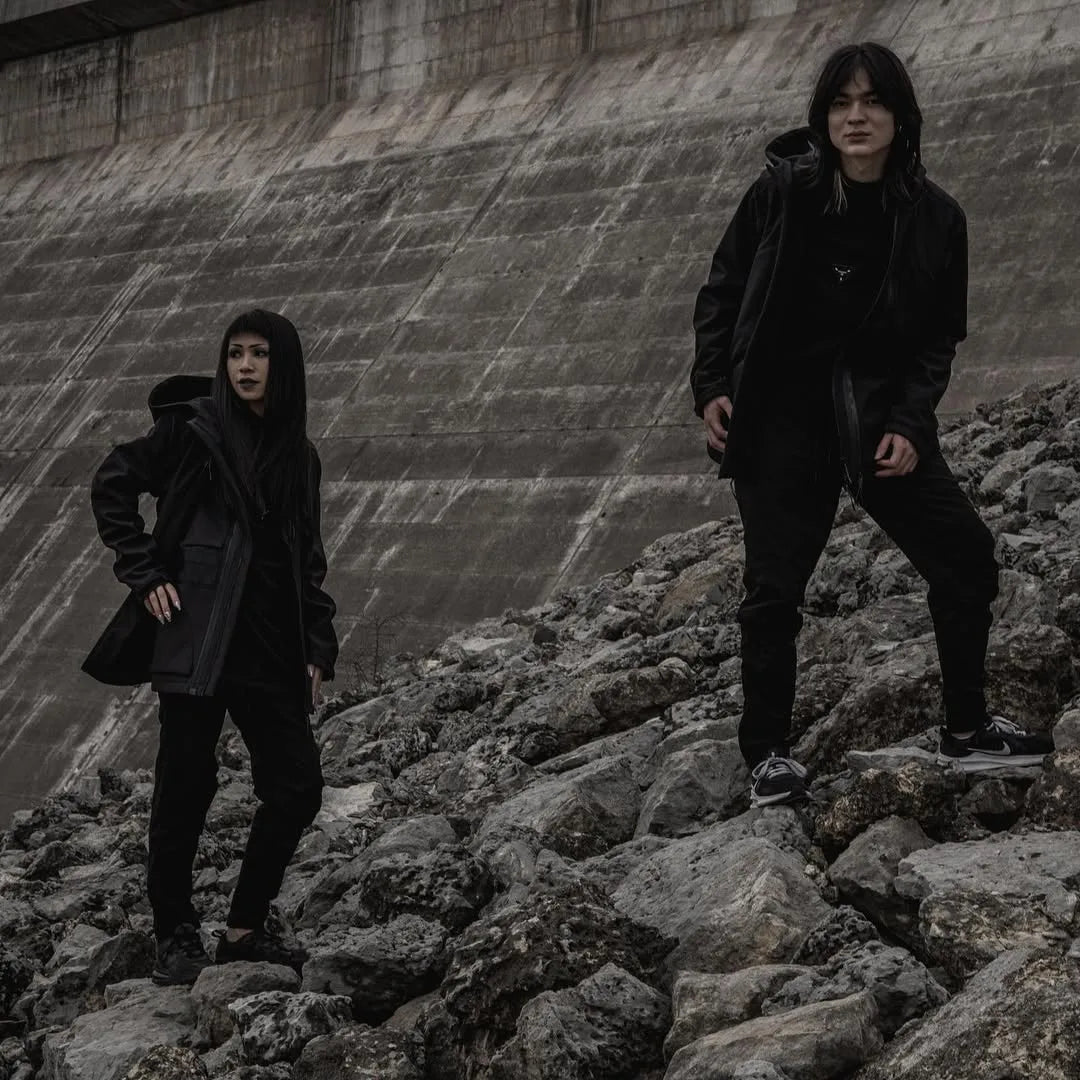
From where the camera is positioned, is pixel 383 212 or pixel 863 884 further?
pixel 383 212

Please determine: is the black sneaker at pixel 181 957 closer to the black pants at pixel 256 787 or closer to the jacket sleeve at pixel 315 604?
the black pants at pixel 256 787

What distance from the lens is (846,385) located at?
3.61 metres

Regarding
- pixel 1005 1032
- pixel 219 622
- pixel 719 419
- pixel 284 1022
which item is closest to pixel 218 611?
pixel 219 622

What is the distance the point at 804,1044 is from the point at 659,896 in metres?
0.86

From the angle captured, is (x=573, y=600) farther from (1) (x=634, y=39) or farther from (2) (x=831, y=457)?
(1) (x=634, y=39)

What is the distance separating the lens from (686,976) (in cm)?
296

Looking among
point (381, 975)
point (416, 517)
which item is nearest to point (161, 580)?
point (381, 975)

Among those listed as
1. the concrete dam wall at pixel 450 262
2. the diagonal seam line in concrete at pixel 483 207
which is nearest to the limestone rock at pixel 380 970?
the concrete dam wall at pixel 450 262

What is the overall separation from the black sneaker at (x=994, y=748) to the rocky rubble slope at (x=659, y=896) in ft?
0.13

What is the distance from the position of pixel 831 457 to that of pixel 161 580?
136 cm

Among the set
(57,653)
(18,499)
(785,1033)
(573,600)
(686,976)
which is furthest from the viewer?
(18,499)

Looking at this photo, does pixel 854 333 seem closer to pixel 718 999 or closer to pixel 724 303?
pixel 724 303

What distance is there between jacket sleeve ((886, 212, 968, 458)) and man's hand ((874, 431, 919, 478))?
0.07 ft

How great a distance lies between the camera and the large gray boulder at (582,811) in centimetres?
398
